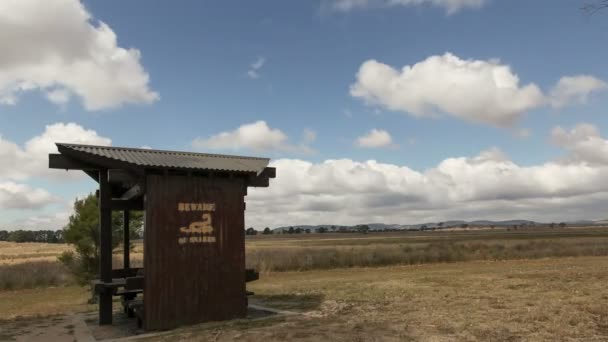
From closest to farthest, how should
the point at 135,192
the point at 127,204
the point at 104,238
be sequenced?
1. the point at 135,192
2. the point at 104,238
3. the point at 127,204

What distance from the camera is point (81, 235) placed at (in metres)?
19.2

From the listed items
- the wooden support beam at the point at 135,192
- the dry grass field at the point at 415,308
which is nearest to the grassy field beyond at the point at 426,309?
the dry grass field at the point at 415,308

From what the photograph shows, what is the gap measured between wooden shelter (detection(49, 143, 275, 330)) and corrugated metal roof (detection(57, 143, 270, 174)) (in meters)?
0.02

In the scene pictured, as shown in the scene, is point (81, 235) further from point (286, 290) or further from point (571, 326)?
point (571, 326)

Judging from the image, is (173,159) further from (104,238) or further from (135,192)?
(104,238)

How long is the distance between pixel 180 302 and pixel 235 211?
7.49 ft

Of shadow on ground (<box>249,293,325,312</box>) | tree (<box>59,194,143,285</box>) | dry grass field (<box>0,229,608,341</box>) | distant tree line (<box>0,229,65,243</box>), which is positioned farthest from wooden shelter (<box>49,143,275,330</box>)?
distant tree line (<box>0,229,65,243</box>)

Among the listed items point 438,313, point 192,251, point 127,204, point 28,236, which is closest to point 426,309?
point 438,313

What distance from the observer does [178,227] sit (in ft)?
34.8

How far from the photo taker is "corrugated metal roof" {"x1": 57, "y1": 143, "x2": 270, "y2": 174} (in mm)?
10492

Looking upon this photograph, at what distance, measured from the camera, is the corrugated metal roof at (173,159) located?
413 inches

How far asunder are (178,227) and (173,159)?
1.59 m

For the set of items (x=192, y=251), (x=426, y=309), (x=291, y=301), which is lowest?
(x=291, y=301)

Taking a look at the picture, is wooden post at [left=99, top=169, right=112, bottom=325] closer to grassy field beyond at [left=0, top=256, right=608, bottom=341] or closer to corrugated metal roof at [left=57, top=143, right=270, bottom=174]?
corrugated metal roof at [left=57, top=143, right=270, bottom=174]
